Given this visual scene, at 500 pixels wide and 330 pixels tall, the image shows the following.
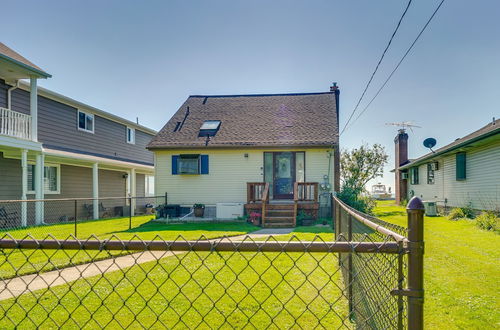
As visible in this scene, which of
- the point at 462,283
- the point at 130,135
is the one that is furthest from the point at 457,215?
the point at 130,135

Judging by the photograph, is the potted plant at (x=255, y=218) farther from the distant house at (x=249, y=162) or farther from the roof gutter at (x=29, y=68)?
the roof gutter at (x=29, y=68)

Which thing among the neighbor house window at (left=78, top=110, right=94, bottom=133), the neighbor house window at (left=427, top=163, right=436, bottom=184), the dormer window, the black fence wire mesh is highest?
the neighbor house window at (left=78, top=110, right=94, bottom=133)

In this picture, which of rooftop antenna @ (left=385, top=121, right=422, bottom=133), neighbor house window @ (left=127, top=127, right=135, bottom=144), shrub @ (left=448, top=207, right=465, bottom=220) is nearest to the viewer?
shrub @ (left=448, top=207, right=465, bottom=220)

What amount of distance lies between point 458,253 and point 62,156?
13.2 m

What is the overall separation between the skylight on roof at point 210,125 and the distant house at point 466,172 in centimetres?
969

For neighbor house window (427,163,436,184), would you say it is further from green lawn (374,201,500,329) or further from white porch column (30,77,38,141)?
white porch column (30,77,38,141)

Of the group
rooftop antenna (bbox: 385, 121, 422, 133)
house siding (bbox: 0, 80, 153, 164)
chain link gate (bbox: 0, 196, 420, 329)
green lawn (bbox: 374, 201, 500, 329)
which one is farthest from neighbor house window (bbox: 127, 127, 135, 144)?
rooftop antenna (bbox: 385, 121, 422, 133)

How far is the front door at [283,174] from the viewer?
1392 cm

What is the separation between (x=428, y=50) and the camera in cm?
902

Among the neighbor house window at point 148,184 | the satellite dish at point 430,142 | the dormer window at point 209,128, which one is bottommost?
the neighbor house window at point 148,184

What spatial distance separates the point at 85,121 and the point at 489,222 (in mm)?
16605

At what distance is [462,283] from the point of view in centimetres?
431

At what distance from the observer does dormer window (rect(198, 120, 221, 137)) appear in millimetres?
14562

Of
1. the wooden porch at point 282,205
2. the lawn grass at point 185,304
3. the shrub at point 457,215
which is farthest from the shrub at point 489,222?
the lawn grass at point 185,304
